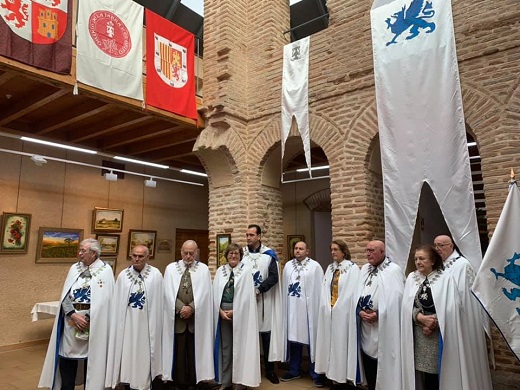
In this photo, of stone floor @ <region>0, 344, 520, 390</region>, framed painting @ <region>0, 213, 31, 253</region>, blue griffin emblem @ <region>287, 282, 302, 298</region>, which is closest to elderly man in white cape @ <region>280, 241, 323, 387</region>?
blue griffin emblem @ <region>287, 282, 302, 298</region>

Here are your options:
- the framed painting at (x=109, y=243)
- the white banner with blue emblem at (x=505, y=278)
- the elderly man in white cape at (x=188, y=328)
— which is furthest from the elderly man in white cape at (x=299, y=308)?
the framed painting at (x=109, y=243)

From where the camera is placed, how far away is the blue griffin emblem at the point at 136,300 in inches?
169

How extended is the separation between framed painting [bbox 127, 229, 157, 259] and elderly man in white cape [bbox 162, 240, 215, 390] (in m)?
5.22

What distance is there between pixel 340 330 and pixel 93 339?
8.44 feet

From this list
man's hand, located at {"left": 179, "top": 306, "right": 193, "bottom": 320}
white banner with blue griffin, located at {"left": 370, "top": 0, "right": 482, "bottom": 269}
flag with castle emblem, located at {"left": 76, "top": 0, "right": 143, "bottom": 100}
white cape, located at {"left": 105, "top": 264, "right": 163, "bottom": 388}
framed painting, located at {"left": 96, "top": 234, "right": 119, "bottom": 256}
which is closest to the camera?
white cape, located at {"left": 105, "top": 264, "right": 163, "bottom": 388}

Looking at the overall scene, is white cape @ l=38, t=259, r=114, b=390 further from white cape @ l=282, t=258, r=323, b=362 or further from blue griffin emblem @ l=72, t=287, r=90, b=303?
white cape @ l=282, t=258, r=323, b=362

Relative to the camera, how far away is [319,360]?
471cm

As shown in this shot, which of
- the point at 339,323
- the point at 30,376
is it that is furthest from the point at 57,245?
the point at 339,323

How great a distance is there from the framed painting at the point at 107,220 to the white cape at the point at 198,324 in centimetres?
489

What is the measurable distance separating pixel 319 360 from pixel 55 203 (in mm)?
6310

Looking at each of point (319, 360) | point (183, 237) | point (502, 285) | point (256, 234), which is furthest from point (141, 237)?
point (502, 285)

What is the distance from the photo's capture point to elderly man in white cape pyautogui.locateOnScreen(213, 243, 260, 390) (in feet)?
14.8

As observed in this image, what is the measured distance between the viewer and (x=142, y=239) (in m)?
9.75

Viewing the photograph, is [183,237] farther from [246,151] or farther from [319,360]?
[319,360]
